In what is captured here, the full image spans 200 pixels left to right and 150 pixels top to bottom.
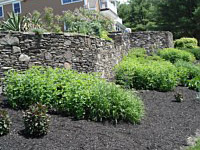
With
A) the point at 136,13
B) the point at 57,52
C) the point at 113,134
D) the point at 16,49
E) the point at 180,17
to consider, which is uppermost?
the point at 136,13

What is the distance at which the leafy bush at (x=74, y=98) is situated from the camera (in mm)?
5625

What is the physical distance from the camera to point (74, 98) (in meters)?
5.60

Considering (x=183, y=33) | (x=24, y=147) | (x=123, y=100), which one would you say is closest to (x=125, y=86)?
(x=123, y=100)

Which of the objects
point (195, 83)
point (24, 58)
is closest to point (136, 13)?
point (195, 83)

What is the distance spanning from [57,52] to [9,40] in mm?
1362

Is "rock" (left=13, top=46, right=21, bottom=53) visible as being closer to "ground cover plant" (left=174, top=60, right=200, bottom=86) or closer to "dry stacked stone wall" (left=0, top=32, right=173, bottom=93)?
"dry stacked stone wall" (left=0, top=32, right=173, bottom=93)

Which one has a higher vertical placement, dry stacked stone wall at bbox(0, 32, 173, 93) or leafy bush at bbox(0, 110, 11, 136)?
dry stacked stone wall at bbox(0, 32, 173, 93)

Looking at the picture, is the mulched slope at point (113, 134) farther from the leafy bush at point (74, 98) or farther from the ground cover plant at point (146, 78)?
the ground cover plant at point (146, 78)

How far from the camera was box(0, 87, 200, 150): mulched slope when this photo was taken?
4.36 metres

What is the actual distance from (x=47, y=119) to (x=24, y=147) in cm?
64

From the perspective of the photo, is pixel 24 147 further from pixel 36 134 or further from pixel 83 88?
pixel 83 88

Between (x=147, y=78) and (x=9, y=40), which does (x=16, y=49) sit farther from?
(x=147, y=78)

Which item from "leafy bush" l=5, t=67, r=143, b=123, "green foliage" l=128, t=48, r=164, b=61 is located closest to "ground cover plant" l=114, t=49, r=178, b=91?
"green foliage" l=128, t=48, r=164, b=61

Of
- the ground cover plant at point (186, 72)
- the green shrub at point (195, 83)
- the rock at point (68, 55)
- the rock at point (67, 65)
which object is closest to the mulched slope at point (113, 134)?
the rock at point (67, 65)
